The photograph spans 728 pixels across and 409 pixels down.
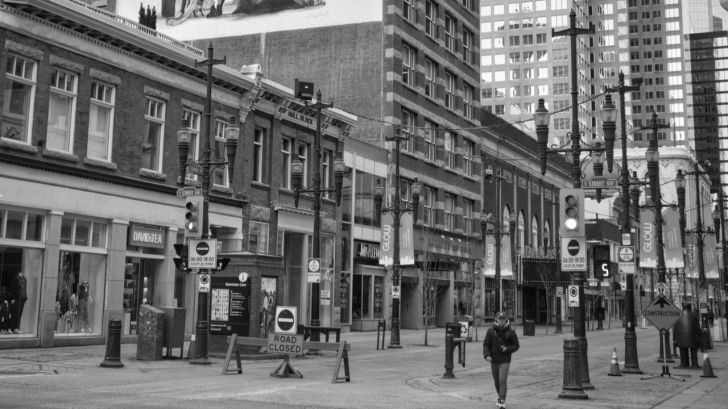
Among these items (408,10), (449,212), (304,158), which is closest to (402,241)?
(304,158)

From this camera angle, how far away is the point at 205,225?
73.7 ft

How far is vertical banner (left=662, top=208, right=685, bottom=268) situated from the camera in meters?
31.6

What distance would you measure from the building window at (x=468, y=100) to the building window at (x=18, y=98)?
38873 millimetres

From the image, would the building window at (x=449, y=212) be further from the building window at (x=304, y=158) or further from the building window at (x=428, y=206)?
the building window at (x=304, y=158)

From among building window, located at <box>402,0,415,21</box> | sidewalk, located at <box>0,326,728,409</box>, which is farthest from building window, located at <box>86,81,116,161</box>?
building window, located at <box>402,0,415,21</box>

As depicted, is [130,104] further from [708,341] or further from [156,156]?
[708,341]

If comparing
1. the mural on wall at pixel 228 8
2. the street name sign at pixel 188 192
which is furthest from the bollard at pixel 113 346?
the mural on wall at pixel 228 8

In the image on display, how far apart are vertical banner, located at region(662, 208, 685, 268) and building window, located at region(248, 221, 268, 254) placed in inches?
Answer: 673

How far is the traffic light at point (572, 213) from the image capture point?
60.7 ft

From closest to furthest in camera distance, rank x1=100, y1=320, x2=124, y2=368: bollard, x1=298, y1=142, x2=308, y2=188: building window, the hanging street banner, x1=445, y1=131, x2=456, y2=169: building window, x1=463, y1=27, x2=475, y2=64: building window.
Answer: x1=100, y1=320, x2=124, y2=368: bollard, the hanging street banner, x1=298, y1=142, x2=308, y2=188: building window, x1=445, y1=131, x2=456, y2=169: building window, x1=463, y1=27, x2=475, y2=64: building window

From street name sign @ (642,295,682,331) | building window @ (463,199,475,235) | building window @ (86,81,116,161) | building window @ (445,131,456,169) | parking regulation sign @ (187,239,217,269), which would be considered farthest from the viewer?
building window @ (463,199,475,235)

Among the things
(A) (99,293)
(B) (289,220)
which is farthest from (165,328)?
(B) (289,220)

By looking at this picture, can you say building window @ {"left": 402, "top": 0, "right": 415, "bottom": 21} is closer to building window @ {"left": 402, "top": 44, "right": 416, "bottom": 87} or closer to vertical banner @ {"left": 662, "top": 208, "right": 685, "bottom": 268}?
building window @ {"left": 402, "top": 44, "right": 416, "bottom": 87}

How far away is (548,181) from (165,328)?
208 feet
